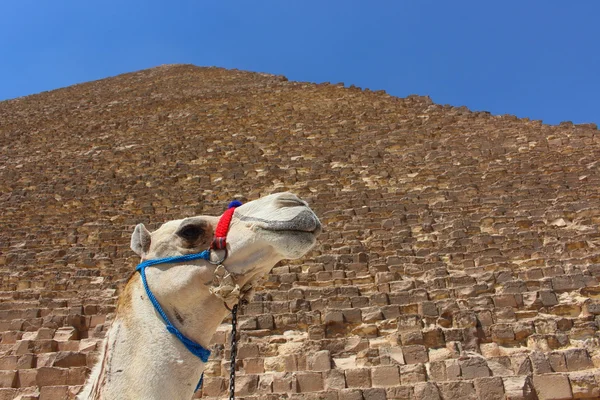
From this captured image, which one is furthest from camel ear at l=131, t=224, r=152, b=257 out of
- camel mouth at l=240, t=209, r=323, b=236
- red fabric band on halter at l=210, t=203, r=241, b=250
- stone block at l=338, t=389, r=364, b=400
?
stone block at l=338, t=389, r=364, b=400

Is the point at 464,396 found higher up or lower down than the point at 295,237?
lower down

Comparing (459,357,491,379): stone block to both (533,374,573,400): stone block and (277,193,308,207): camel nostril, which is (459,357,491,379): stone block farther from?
(277,193,308,207): camel nostril

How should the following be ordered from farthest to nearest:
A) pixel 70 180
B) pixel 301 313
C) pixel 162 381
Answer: pixel 70 180
pixel 301 313
pixel 162 381

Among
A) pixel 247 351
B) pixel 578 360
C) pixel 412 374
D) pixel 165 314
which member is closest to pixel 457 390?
pixel 412 374

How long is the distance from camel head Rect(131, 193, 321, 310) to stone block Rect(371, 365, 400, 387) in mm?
3315

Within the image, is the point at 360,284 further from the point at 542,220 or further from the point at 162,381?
the point at 162,381

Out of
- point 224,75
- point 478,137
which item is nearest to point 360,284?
point 478,137

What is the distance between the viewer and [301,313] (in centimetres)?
595

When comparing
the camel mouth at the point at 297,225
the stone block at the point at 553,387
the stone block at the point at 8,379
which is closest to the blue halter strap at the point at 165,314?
the camel mouth at the point at 297,225

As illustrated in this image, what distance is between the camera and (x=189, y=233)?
1.73 meters

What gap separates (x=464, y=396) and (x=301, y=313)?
203 cm

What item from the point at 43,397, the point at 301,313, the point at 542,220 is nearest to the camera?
the point at 43,397

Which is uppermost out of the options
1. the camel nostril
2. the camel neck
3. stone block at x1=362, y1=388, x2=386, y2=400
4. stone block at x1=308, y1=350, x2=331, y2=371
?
the camel nostril

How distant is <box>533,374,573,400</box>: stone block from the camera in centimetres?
435
